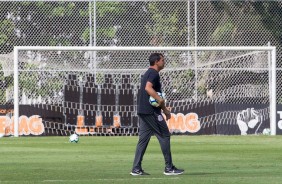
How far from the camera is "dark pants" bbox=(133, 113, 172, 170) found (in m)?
16.2

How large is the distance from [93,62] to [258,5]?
8072 mm

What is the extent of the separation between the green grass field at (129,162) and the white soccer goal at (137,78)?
7068 mm

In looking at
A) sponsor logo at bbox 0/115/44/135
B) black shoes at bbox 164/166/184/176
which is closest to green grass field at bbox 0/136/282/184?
black shoes at bbox 164/166/184/176

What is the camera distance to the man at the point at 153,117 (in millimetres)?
16172

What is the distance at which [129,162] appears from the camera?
65.8 feet

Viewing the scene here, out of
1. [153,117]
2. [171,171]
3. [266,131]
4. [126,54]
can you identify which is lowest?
[171,171]

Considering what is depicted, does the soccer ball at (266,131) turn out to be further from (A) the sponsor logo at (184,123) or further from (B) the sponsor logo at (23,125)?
(B) the sponsor logo at (23,125)

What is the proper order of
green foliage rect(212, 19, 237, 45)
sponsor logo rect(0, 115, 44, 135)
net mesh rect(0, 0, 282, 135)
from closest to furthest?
1. sponsor logo rect(0, 115, 44, 135)
2. net mesh rect(0, 0, 282, 135)
3. green foliage rect(212, 19, 237, 45)

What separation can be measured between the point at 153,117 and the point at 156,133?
0.91 feet

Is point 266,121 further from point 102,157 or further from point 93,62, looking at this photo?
point 102,157

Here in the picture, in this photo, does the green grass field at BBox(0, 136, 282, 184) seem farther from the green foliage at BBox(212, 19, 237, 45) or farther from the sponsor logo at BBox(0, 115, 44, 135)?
the green foliage at BBox(212, 19, 237, 45)

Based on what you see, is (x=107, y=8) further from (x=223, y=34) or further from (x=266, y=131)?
(x=266, y=131)

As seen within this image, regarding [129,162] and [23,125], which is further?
[23,125]

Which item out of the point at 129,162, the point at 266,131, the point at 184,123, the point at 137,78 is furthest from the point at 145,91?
the point at 137,78
